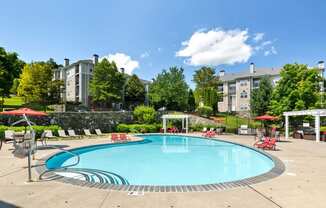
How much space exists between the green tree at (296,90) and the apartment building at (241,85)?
1604 cm

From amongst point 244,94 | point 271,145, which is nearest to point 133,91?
point 244,94

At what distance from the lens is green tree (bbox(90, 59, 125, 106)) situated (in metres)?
37.3

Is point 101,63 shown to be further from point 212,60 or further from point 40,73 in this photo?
point 212,60

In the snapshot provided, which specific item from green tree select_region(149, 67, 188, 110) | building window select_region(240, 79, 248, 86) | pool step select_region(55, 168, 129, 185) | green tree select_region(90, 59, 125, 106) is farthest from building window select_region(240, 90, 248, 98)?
pool step select_region(55, 168, 129, 185)

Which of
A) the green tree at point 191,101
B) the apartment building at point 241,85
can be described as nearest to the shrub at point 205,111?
the green tree at point 191,101

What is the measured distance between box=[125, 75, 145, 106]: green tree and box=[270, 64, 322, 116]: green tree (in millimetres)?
25915

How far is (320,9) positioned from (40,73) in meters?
32.2

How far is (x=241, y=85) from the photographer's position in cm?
4628

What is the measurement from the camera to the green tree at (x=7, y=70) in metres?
29.1

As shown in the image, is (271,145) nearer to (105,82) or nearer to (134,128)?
(134,128)

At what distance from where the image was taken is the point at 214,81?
4444 cm

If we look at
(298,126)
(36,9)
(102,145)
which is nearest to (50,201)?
(102,145)

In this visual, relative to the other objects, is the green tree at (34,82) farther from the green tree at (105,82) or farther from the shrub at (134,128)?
the shrub at (134,128)

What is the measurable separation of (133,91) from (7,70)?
2130 cm
